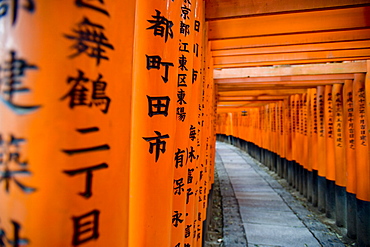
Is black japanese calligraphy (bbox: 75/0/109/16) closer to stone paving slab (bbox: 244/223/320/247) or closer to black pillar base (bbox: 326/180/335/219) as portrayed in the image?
stone paving slab (bbox: 244/223/320/247)

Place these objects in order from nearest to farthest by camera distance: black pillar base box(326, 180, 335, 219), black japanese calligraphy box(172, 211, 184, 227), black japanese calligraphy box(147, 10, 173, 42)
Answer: black japanese calligraphy box(147, 10, 173, 42), black japanese calligraphy box(172, 211, 184, 227), black pillar base box(326, 180, 335, 219)

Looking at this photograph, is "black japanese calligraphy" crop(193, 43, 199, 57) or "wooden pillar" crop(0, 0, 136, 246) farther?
"black japanese calligraphy" crop(193, 43, 199, 57)

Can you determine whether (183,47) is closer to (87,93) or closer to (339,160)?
(87,93)

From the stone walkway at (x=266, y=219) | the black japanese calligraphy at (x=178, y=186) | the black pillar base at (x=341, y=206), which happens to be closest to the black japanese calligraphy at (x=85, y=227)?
the black japanese calligraphy at (x=178, y=186)

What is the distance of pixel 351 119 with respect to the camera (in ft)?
16.1

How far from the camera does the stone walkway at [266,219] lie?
495cm

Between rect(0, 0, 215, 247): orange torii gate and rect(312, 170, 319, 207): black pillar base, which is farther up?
rect(0, 0, 215, 247): orange torii gate

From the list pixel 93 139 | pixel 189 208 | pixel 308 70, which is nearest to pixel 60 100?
pixel 93 139

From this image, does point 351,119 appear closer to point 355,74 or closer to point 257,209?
point 355,74

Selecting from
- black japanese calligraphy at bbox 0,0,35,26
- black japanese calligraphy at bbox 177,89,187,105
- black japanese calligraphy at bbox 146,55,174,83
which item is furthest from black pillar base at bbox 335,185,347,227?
black japanese calligraphy at bbox 0,0,35,26

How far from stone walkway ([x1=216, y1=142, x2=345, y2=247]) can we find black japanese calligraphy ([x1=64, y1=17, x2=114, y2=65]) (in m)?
5.06

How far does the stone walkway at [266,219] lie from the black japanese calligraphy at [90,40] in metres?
5.06

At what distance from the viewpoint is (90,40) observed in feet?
1.99

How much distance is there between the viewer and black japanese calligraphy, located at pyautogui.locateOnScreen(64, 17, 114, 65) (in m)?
0.58
